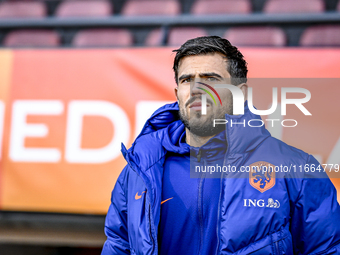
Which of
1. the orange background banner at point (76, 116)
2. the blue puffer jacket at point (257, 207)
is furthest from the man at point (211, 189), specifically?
the orange background banner at point (76, 116)

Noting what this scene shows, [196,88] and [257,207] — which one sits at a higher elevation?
[196,88]

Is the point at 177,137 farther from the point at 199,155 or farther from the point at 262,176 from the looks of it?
the point at 262,176

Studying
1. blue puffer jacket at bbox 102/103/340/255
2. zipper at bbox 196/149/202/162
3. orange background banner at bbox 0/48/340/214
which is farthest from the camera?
orange background banner at bbox 0/48/340/214

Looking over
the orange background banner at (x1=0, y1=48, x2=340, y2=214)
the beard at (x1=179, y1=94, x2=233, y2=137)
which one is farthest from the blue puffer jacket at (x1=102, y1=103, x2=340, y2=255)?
the orange background banner at (x1=0, y1=48, x2=340, y2=214)

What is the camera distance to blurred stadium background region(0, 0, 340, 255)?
5.64ft

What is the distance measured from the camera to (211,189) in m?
0.93

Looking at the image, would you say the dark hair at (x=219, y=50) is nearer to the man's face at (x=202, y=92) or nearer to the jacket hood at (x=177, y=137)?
the man's face at (x=202, y=92)

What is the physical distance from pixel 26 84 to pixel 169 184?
125 centimetres

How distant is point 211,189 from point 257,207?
16cm

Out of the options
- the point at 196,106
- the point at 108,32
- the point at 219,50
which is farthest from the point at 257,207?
the point at 108,32

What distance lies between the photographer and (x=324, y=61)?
154cm

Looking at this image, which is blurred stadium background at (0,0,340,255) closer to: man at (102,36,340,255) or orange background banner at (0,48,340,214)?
orange background banner at (0,48,340,214)

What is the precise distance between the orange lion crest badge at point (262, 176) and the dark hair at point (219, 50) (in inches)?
14.5

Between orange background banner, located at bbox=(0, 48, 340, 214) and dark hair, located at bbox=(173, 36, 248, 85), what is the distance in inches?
19.7
